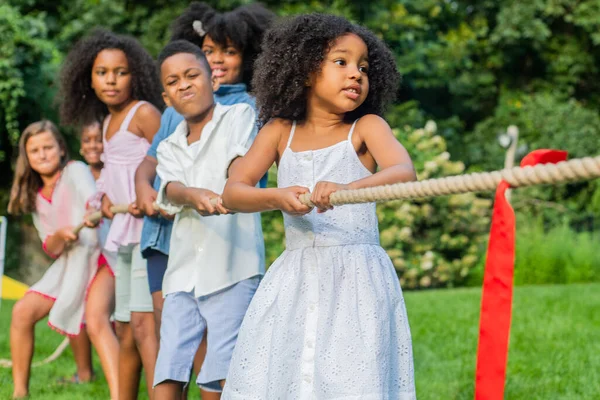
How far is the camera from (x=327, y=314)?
2824 millimetres

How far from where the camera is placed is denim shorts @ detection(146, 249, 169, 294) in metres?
3.91

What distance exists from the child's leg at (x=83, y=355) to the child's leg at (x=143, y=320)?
1572 millimetres

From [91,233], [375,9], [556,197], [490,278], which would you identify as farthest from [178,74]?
[556,197]

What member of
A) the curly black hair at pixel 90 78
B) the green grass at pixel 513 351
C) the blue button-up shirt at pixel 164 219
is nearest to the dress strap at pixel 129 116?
the curly black hair at pixel 90 78

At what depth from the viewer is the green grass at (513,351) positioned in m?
4.98

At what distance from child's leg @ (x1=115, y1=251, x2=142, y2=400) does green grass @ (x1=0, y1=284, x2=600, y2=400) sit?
2.41 ft

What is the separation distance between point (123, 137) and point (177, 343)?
130 centimetres

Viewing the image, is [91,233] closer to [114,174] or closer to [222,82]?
[114,174]

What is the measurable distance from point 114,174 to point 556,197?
1427 cm

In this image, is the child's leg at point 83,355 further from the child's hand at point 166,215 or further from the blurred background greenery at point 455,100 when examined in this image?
the blurred background greenery at point 455,100

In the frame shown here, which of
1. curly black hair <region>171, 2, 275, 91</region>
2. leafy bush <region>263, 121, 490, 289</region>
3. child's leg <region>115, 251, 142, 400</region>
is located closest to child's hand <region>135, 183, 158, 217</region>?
child's leg <region>115, 251, 142, 400</region>

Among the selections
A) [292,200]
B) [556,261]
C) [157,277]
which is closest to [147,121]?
[157,277]

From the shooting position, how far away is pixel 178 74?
373cm

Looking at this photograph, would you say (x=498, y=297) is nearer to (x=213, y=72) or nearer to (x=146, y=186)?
(x=146, y=186)
